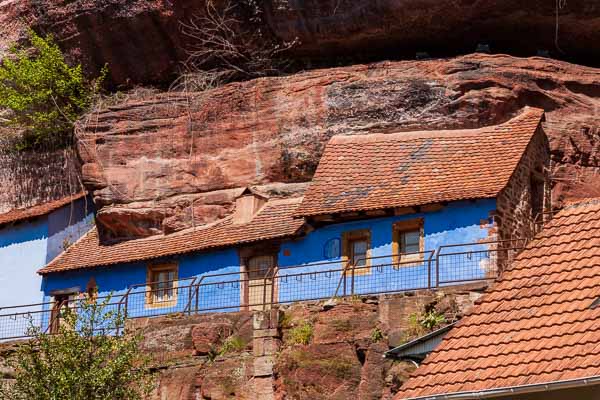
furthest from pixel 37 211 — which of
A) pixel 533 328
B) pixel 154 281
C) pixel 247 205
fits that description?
pixel 533 328

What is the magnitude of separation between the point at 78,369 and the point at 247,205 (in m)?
9.41

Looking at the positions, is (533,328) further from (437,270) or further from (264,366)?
(264,366)

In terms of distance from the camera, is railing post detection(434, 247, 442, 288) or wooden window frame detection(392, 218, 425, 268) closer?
railing post detection(434, 247, 442, 288)

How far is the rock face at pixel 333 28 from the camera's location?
128 feet

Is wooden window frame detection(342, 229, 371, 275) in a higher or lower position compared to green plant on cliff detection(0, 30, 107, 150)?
lower

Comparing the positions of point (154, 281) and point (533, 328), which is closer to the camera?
point (533, 328)

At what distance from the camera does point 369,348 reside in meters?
29.9

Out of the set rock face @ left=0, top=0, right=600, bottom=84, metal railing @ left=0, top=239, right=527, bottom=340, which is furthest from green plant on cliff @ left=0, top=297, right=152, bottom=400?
rock face @ left=0, top=0, right=600, bottom=84

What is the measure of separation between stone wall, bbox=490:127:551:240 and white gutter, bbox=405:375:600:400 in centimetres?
978

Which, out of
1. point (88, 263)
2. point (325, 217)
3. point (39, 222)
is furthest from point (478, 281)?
point (39, 222)

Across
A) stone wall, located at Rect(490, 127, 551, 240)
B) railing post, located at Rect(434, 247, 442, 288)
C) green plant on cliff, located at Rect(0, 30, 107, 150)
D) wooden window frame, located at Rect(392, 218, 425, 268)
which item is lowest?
railing post, located at Rect(434, 247, 442, 288)

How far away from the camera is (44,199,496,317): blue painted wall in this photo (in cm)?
3319

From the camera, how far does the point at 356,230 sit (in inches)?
1364

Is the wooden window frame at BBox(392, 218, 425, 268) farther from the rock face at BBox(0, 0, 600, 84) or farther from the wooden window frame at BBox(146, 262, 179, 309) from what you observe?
the rock face at BBox(0, 0, 600, 84)
